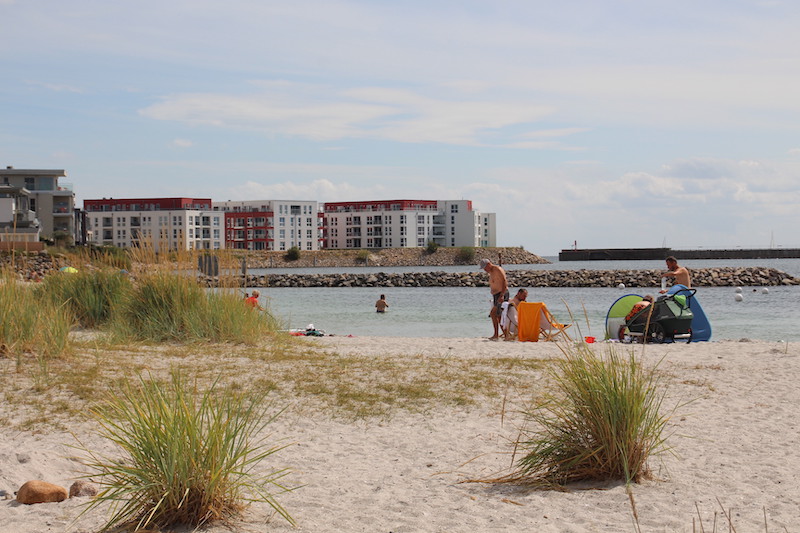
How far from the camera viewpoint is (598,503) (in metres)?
4.26

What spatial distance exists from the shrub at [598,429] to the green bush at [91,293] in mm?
8602

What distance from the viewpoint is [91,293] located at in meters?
12.2

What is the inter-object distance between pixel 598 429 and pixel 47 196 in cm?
7617

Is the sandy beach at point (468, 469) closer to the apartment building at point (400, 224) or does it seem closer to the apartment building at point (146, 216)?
the apartment building at point (146, 216)

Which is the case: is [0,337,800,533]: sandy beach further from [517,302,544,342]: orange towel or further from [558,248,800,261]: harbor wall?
[558,248,800,261]: harbor wall

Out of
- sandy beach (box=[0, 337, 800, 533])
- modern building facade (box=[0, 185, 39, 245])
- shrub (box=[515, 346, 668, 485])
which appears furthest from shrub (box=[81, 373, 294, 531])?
modern building facade (box=[0, 185, 39, 245])

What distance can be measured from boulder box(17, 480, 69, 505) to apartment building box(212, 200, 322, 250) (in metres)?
108

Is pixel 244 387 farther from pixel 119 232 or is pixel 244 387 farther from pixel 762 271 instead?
pixel 119 232

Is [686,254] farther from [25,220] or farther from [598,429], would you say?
[598,429]

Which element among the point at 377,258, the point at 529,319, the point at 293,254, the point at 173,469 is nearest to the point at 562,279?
the point at 529,319

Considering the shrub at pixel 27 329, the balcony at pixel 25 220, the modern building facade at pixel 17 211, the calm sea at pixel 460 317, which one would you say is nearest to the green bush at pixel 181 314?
the shrub at pixel 27 329

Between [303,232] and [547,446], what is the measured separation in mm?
113008

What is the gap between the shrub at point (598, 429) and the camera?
14.7ft

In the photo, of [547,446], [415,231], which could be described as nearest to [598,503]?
[547,446]
